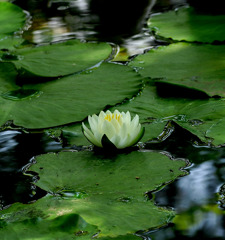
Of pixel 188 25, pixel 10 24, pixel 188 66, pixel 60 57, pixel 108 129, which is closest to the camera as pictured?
pixel 108 129

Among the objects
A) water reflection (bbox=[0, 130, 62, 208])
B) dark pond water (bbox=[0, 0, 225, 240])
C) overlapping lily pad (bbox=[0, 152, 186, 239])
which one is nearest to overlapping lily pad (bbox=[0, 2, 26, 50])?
dark pond water (bbox=[0, 0, 225, 240])

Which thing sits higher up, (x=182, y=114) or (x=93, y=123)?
(x=93, y=123)

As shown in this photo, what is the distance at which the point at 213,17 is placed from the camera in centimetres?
340

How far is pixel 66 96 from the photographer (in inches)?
94.6

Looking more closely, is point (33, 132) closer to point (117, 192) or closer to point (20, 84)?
point (20, 84)

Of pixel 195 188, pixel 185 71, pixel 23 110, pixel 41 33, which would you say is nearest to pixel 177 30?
pixel 185 71

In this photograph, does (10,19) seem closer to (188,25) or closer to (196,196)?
(188,25)

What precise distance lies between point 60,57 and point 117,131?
1.23m

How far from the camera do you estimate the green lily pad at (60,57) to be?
275 centimetres

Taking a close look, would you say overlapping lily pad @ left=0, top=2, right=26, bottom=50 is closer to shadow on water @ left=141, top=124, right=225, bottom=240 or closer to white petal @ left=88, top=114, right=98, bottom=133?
white petal @ left=88, top=114, right=98, bottom=133

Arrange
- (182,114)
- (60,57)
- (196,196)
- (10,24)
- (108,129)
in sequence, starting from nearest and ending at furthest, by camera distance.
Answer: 1. (196,196)
2. (108,129)
3. (182,114)
4. (60,57)
5. (10,24)

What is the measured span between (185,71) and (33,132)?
925mm

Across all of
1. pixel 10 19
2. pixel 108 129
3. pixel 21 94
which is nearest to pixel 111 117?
pixel 108 129

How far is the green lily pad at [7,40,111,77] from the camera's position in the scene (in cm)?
275
